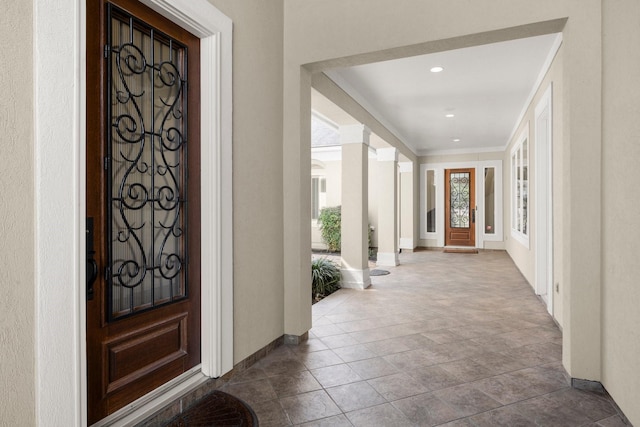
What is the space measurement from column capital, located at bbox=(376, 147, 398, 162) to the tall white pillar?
2648 millimetres

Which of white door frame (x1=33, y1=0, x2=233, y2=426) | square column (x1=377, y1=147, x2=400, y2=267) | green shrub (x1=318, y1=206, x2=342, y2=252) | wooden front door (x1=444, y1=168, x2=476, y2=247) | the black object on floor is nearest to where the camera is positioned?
white door frame (x1=33, y1=0, x2=233, y2=426)

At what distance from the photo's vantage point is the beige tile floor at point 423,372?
85.4 inches

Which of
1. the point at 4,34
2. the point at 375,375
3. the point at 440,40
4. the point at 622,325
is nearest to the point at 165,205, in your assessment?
the point at 4,34

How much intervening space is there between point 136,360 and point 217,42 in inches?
76.4

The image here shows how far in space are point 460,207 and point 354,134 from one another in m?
6.26

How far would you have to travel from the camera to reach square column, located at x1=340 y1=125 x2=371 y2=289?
582 centimetres

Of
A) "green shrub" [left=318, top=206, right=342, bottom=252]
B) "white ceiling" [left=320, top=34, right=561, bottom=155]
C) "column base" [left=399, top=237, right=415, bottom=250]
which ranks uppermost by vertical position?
"white ceiling" [left=320, top=34, right=561, bottom=155]

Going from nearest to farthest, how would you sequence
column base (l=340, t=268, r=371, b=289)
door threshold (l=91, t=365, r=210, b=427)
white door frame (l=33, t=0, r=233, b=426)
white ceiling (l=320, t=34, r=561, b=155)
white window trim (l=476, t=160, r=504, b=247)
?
white door frame (l=33, t=0, r=233, b=426)
door threshold (l=91, t=365, r=210, b=427)
white ceiling (l=320, t=34, r=561, b=155)
column base (l=340, t=268, r=371, b=289)
white window trim (l=476, t=160, r=504, b=247)

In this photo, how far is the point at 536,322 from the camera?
12.9ft

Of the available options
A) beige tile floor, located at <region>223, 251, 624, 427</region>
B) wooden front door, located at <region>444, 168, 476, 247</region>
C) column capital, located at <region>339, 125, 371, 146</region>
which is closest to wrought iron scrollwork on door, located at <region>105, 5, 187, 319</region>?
beige tile floor, located at <region>223, 251, 624, 427</region>

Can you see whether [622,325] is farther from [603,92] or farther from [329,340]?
[329,340]

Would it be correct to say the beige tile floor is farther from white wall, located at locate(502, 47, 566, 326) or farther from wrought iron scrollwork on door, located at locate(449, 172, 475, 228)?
wrought iron scrollwork on door, located at locate(449, 172, 475, 228)

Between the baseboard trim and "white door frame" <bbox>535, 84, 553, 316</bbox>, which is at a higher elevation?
"white door frame" <bbox>535, 84, 553, 316</bbox>

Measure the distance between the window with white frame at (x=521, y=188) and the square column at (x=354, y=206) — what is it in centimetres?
250
